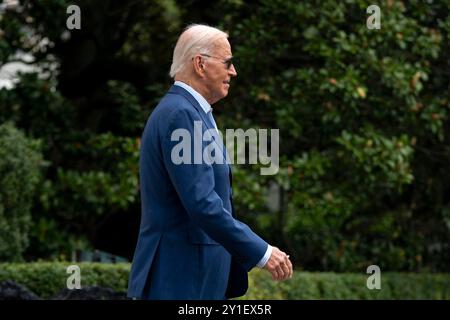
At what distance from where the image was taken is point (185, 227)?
4074mm

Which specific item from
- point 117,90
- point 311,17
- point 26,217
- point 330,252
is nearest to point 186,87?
point 26,217

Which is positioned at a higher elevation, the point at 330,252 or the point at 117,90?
the point at 117,90

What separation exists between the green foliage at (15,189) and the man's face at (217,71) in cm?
630

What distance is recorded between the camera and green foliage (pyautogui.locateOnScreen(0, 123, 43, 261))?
33.9ft

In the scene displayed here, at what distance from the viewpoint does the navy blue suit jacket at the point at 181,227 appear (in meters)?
4.01

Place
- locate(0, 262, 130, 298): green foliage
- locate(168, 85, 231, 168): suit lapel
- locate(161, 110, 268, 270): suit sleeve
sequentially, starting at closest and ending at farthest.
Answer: locate(161, 110, 268, 270): suit sleeve < locate(168, 85, 231, 168): suit lapel < locate(0, 262, 130, 298): green foliage

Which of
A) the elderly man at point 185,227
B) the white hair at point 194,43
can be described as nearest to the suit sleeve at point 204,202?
the elderly man at point 185,227

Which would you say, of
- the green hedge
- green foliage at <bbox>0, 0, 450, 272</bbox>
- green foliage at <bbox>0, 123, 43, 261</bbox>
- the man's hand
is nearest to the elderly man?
the man's hand

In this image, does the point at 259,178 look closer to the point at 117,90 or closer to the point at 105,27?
the point at 117,90

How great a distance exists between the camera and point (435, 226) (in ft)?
48.5

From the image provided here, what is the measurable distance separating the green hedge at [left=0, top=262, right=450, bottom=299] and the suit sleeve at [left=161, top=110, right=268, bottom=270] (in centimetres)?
520

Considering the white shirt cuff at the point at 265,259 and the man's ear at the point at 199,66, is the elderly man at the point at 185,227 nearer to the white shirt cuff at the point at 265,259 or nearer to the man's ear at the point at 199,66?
the white shirt cuff at the point at 265,259

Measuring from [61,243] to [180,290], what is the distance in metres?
8.08

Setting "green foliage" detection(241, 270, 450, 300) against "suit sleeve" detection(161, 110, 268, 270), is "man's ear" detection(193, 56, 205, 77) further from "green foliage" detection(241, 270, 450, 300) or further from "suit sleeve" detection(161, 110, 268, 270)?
"green foliage" detection(241, 270, 450, 300)
